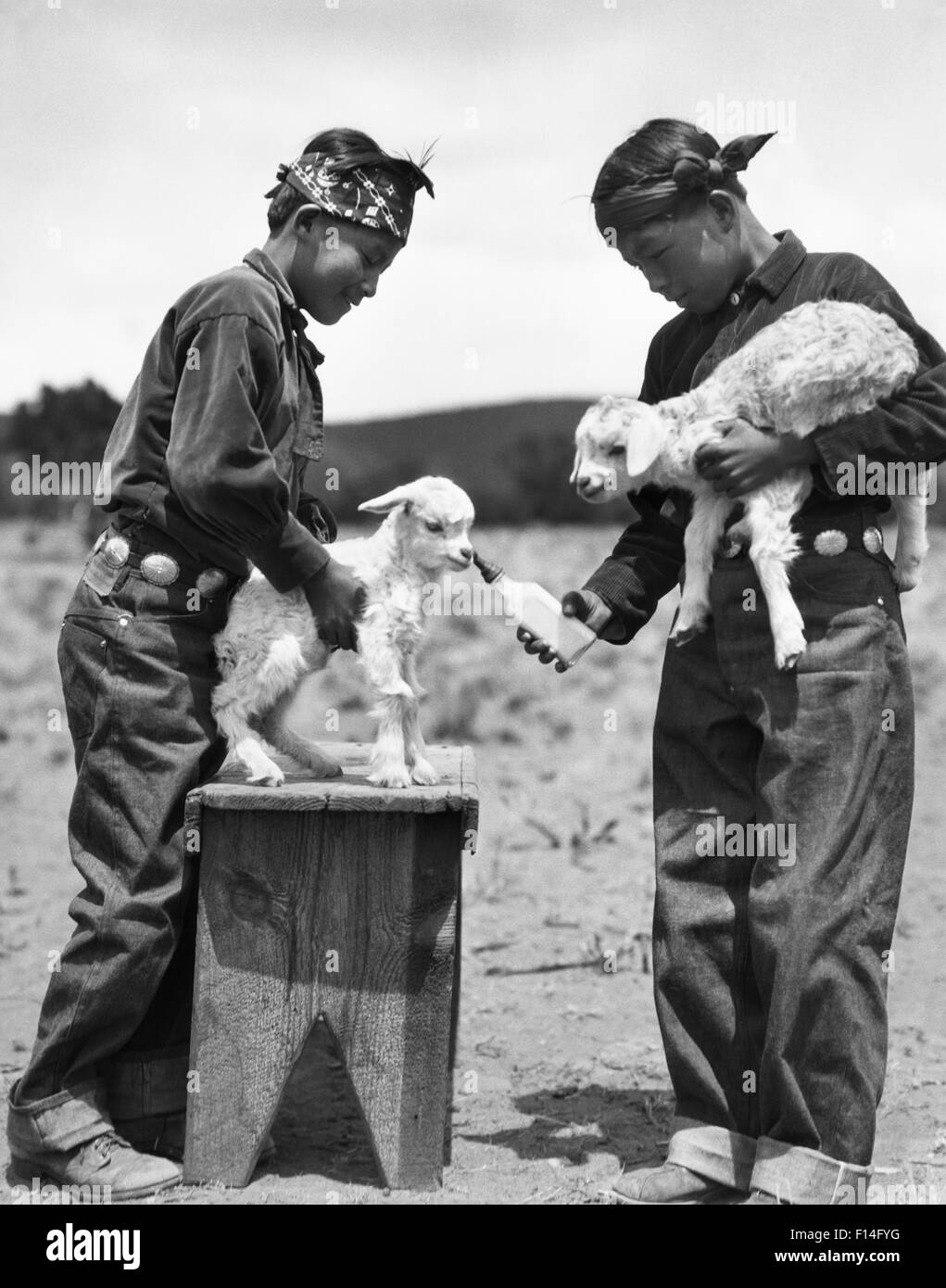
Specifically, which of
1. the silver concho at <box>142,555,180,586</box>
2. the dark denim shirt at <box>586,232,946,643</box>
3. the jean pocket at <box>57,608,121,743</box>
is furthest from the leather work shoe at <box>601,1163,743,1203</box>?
the silver concho at <box>142,555,180,586</box>

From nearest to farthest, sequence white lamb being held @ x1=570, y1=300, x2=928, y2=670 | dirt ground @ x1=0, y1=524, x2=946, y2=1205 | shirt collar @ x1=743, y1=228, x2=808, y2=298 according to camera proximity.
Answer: white lamb being held @ x1=570, y1=300, x2=928, y2=670 → shirt collar @ x1=743, y1=228, x2=808, y2=298 → dirt ground @ x1=0, y1=524, x2=946, y2=1205

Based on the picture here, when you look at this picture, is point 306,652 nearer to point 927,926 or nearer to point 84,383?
point 927,926

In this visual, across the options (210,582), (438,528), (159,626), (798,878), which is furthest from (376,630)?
(798,878)

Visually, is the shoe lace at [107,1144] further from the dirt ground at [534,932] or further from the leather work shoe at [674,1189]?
the leather work shoe at [674,1189]

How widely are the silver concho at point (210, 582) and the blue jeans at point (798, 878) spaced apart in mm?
1355

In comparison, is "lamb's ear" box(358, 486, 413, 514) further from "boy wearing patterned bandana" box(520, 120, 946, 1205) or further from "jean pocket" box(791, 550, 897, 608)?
"jean pocket" box(791, 550, 897, 608)

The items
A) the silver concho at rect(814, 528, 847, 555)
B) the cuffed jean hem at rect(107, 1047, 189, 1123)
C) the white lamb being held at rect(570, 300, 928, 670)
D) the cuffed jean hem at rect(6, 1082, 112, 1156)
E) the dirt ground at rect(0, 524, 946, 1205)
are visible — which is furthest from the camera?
the dirt ground at rect(0, 524, 946, 1205)

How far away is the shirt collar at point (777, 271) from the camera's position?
12.5 feet

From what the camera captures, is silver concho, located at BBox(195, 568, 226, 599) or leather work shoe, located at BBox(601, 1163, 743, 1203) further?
silver concho, located at BBox(195, 568, 226, 599)

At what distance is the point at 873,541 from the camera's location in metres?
3.73

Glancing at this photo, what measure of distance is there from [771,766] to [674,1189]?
117cm

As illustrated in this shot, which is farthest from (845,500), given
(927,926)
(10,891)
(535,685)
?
(535,685)

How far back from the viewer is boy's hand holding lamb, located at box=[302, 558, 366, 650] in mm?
3928

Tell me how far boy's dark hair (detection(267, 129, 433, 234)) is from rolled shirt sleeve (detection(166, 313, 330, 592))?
0.47 meters
